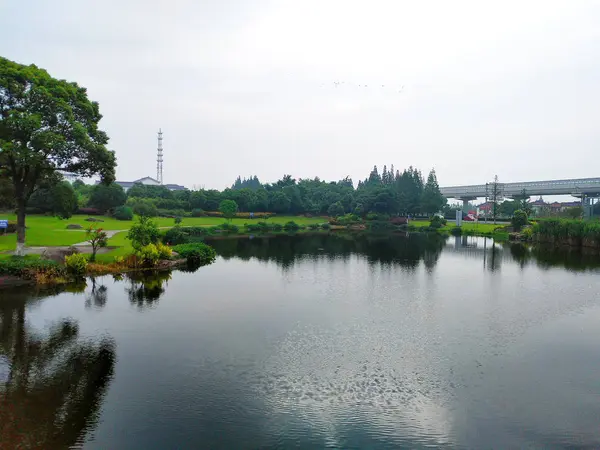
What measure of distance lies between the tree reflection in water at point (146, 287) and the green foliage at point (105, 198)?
141 feet

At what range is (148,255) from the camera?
32.7 metres

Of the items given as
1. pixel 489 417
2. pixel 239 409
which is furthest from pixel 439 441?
pixel 239 409

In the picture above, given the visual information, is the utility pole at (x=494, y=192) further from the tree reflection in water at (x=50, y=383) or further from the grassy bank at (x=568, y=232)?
the tree reflection in water at (x=50, y=383)

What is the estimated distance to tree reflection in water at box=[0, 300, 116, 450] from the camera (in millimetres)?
10445

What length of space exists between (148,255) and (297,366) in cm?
2142

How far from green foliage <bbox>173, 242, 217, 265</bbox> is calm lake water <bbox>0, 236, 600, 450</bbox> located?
8660 mm

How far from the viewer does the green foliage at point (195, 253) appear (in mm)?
37400

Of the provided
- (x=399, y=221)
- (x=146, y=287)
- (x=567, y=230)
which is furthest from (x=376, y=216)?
(x=146, y=287)

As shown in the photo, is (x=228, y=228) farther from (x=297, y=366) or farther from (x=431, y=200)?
(x=297, y=366)

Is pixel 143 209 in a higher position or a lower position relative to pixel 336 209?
lower

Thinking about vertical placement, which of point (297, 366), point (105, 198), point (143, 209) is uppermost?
point (105, 198)

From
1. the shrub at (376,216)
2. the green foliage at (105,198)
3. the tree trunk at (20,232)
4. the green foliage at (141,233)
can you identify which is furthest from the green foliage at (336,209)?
the tree trunk at (20,232)

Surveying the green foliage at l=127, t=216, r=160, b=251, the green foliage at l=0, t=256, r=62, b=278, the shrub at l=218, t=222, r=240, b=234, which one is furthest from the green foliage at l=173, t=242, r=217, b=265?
the shrub at l=218, t=222, r=240, b=234

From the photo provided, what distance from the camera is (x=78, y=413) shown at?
37.4 feet
